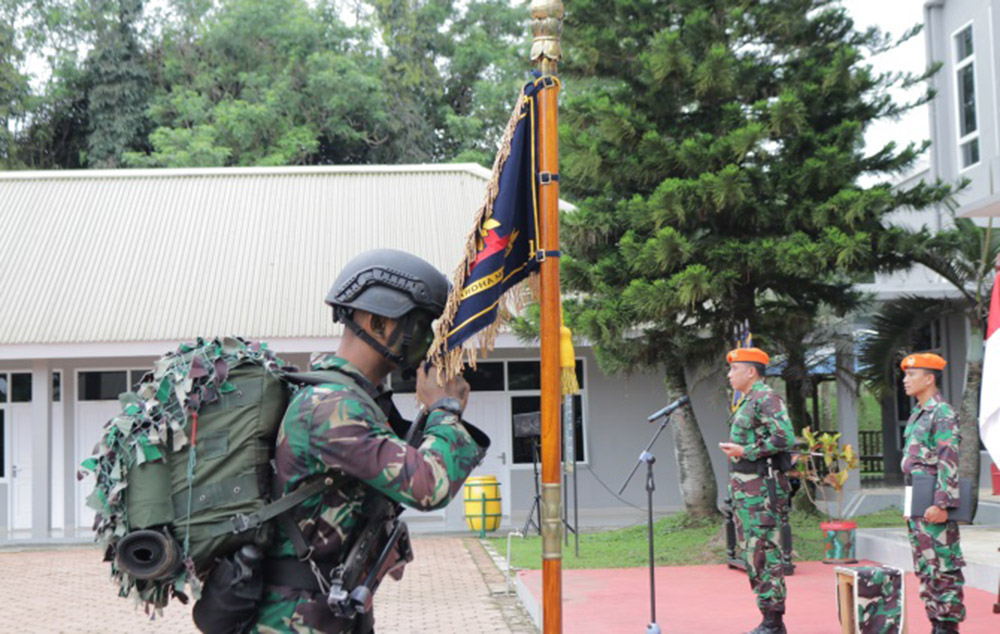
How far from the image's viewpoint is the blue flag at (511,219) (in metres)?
4.29

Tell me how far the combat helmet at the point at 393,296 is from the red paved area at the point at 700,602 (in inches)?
233

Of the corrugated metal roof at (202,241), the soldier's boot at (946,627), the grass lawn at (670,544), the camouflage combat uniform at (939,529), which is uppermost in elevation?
the corrugated metal roof at (202,241)

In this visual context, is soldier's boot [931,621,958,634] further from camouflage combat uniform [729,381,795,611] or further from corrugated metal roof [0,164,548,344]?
corrugated metal roof [0,164,548,344]

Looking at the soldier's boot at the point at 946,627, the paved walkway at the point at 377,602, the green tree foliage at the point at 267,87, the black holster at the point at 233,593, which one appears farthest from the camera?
the green tree foliage at the point at 267,87

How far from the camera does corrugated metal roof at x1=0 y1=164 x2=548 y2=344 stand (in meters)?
18.8

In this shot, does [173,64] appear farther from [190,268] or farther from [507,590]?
[507,590]

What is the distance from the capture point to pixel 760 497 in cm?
820

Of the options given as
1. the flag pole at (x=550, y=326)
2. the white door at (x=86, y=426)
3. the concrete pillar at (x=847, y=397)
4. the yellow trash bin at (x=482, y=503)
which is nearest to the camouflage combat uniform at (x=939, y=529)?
the flag pole at (x=550, y=326)

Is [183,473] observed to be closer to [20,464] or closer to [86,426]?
[86,426]

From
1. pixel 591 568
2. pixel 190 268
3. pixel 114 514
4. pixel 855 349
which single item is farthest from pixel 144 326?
pixel 114 514

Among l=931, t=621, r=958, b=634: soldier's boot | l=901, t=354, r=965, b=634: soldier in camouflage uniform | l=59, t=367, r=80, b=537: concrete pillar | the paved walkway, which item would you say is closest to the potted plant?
l=901, t=354, r=965, b=634: soldier in camouflage uniform

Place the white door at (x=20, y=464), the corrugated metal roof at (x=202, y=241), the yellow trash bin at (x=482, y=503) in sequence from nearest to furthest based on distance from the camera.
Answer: the yellow trash bin at (x=482, y=503), the corrugated metal roof at (x=202, y=241), the white door at (x=20, y=464)

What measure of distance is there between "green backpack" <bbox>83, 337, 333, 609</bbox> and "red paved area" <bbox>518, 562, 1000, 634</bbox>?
6.07 meters

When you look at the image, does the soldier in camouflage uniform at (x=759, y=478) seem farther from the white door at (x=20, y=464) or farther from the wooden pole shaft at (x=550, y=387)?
the white door at (x=20, y=464)
